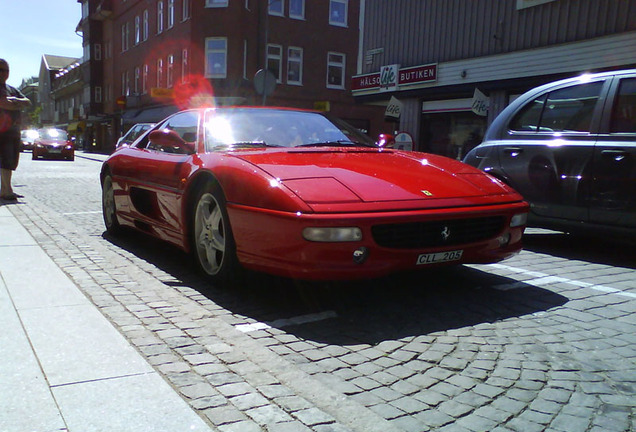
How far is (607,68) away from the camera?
1146 centimetres

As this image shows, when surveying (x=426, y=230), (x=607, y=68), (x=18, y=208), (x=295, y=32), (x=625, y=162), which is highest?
(x=295, y=32)

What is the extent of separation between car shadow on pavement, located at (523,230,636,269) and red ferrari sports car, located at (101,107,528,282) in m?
1.83

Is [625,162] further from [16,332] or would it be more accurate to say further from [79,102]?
Answer: [79,102]

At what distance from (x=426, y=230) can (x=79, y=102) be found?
6320 centimetres

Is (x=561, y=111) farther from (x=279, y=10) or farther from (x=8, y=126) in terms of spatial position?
(x=279, y=10)

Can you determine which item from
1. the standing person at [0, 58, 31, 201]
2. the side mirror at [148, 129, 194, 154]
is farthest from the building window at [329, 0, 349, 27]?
the side mirror at [148, 129, 194, 154]

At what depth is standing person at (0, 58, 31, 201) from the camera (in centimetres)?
845

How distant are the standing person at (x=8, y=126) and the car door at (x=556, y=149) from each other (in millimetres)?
6792

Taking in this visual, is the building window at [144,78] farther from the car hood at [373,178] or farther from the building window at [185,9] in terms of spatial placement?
the car hood at [373,178]

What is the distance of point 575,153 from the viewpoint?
5172mm

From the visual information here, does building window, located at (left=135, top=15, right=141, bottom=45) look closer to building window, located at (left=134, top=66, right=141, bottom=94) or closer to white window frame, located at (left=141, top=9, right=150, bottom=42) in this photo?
white window frame, located at (left=141, top=9, right=150, bottom=42)

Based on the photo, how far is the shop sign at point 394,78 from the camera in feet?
52.2

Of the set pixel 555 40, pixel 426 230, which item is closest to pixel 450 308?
pixel 426 230

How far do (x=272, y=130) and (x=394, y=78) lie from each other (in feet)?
43.3
